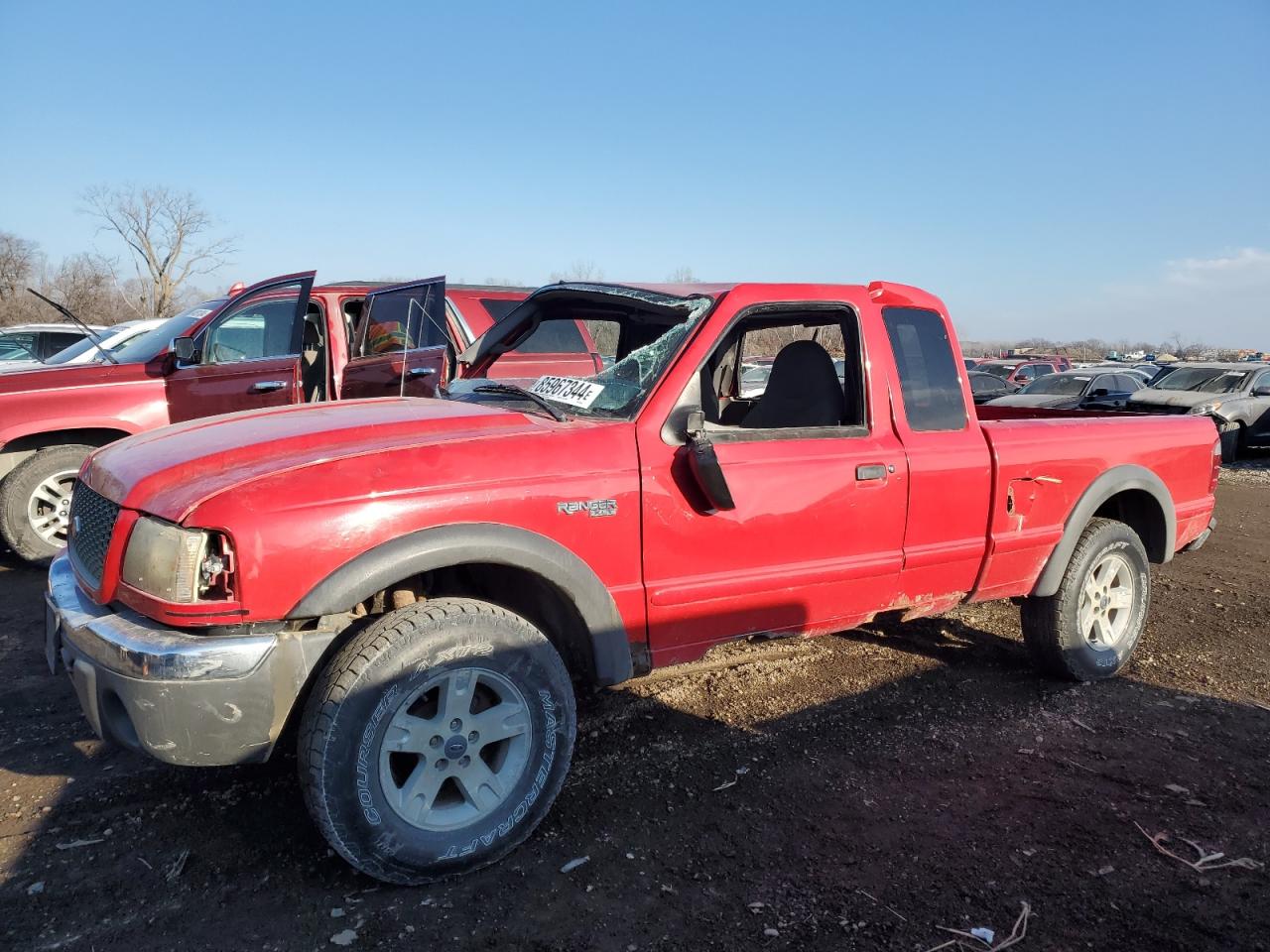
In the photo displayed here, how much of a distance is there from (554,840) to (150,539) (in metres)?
1.59

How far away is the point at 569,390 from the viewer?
11.3ft

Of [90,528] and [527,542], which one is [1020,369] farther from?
[90,528]

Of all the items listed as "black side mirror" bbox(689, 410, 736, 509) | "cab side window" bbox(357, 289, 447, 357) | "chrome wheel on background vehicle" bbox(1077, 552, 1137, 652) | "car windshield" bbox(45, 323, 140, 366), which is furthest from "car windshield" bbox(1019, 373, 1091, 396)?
"black side mirror" bbox(689, 410, 736, 509)

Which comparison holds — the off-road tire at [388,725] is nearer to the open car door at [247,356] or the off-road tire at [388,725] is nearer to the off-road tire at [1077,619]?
the off-road tire at [1077,619]

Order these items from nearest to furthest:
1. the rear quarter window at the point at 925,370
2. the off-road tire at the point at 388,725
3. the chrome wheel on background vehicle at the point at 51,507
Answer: the off-road tire at the point at 388,725 < the rear quarter window at the point at 925,370 < the chrome wheel on background vehicle at the point at 51,507

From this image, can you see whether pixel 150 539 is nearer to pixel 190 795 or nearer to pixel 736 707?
pixel 190 795

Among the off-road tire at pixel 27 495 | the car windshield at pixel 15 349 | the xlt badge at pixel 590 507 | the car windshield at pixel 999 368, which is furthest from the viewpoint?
the car windshield at pixel 999 368

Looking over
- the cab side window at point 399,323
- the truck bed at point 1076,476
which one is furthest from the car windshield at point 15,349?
the truck bed at point 1076,476

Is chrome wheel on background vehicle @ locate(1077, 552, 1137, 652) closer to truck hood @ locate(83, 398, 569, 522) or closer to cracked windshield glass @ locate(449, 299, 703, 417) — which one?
cracked windshield glass @ locate(449, 299, 703, 417)

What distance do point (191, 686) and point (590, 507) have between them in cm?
128

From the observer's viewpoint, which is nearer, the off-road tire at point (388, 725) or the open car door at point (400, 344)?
the off-road tire at point (388, 725)

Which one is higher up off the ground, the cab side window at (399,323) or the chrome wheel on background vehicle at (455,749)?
the cab side window at (399,323)

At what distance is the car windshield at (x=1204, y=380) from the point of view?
601 inches

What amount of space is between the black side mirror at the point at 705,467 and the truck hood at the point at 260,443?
19.6 inches
